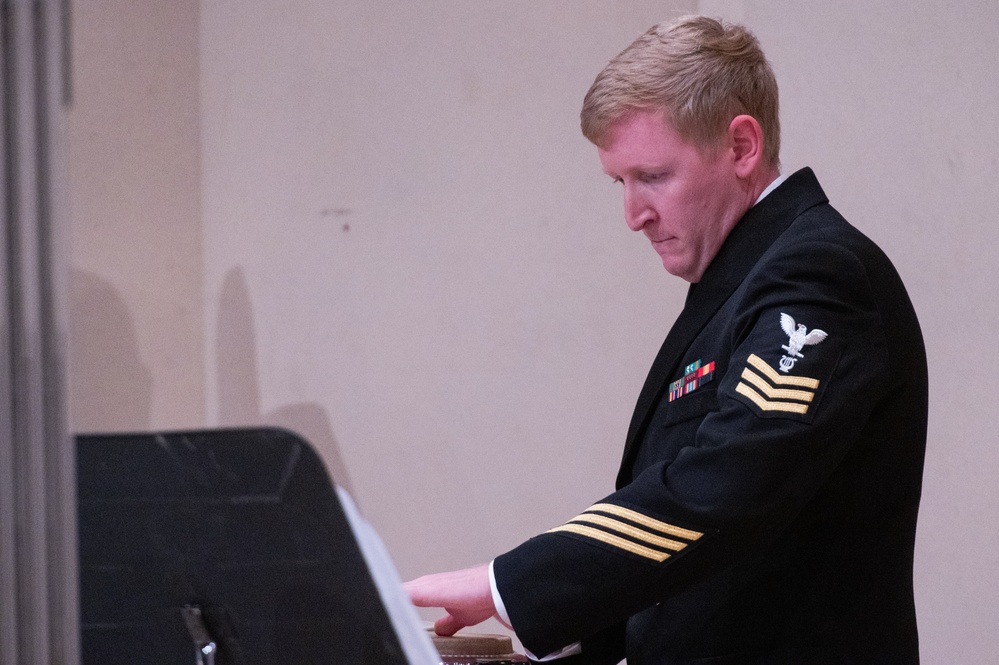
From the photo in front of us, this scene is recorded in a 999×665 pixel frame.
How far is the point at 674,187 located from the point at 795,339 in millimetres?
282

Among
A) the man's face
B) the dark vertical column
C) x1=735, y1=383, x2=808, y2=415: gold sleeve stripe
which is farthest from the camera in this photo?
the man's face

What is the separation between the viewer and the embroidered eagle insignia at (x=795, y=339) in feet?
3.36

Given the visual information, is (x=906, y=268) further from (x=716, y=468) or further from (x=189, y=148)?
(x=189, y=148)

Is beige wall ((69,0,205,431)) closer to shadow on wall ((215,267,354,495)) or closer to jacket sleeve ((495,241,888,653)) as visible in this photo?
shadow on wall ((215,267,354,495))

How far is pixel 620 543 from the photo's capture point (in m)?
1.03

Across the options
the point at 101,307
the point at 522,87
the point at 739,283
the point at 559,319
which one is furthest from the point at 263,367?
the point at 739,283

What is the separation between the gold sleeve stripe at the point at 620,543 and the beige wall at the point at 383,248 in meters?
1.39

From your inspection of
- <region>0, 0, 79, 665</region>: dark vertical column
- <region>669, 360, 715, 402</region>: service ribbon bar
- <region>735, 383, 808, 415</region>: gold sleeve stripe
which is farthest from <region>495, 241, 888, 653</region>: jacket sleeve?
<region>0, 0, 79, 665</region>: dark vertical column

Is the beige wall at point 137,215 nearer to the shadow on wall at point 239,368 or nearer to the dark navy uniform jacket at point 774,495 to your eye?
the shadow on wall at point 239,368

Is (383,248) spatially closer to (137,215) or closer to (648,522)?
(137,215)

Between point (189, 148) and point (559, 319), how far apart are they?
3.49 feet

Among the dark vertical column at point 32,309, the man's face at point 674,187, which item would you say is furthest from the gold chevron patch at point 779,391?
the dark vertical column at point 32,309

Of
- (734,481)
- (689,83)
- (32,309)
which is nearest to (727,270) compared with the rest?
(689,83)

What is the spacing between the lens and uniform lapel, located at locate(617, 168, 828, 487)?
4.06 feet
